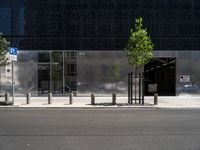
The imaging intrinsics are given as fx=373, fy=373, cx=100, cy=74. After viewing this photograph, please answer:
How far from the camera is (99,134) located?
1147 centimetres

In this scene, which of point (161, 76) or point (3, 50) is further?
point (161, 76)

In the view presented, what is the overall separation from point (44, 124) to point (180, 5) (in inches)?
855

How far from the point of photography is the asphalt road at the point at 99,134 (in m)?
9.52

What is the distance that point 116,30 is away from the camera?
104 feet

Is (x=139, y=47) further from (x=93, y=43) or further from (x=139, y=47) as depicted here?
(x=93, y=43)

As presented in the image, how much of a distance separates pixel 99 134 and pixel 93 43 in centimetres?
2067

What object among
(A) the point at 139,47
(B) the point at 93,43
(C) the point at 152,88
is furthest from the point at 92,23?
(A) the point at 139,47

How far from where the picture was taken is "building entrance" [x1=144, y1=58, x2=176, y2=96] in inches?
1238

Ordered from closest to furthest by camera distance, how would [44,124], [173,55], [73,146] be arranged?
[73,146] → [44,124] → [173,55]

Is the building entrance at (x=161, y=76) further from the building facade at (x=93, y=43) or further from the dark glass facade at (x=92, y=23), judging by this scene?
the dark glass facade at (x=92, y=23)

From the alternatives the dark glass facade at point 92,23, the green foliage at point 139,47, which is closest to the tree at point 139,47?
the green foliage at point 139,47

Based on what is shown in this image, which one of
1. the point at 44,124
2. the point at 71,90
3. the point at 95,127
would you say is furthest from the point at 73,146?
the point at 71,90

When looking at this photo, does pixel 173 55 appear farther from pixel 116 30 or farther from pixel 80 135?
pixel 80 135

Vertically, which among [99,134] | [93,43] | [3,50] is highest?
[93,43]
